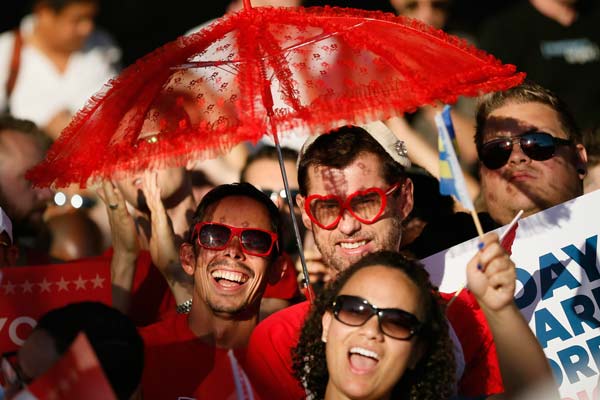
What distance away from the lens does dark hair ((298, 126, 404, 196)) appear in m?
4.51

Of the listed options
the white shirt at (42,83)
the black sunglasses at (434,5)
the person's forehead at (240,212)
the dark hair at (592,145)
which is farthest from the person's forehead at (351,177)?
the white shirt at (42,83)

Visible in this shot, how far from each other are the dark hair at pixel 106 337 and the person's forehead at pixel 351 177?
3.57 feet

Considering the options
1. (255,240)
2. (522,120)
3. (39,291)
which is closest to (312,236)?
(255,240)

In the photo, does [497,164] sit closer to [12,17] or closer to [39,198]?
[39,198]

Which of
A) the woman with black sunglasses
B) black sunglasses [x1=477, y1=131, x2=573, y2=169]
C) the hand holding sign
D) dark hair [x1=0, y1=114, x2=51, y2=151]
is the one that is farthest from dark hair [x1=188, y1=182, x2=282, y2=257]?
dark hair [x1=0, y1=114, x2=51, y2=151]

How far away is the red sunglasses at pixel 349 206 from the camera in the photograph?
4422mm

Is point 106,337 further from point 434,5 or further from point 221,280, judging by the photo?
point 434,5

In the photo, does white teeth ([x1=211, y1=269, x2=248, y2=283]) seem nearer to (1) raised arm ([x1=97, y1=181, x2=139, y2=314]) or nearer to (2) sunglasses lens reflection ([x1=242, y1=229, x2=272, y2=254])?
(2) sunglasses lens reflection ([x1=242, y1=229, x2=272, y2=254])

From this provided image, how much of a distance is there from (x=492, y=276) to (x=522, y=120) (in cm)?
152

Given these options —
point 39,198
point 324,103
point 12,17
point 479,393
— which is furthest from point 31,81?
point 479,393

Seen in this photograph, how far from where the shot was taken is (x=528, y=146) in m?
4.98

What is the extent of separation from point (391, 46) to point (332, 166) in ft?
1.68

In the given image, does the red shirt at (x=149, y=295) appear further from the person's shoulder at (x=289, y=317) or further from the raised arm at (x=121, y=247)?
the person's shoulder at (x=289, y=317)

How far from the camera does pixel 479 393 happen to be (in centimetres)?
420
